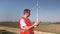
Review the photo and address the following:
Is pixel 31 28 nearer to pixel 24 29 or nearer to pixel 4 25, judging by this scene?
pixel 24 29

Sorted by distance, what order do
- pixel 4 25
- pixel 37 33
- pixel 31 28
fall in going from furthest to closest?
1. pixel 4 25
2. pixel 37 33
3. pixel 31 28

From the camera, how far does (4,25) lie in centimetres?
2933

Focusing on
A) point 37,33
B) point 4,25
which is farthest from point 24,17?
point 4,25

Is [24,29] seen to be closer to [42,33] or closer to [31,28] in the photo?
[31,28]

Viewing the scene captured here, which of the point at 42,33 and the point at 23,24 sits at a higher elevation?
the point at 23,24

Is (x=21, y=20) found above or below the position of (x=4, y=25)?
above

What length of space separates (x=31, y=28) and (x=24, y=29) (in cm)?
14

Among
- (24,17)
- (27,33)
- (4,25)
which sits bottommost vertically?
(4,25)

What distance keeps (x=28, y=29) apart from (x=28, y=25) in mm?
80

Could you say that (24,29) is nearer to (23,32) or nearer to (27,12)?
(23,32)

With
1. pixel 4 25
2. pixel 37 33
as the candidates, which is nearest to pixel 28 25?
pixel 37 33

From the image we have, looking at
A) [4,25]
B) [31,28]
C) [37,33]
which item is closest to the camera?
[31,28]

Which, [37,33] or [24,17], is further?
[37,33]

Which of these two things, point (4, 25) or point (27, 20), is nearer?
point (27, 20)
